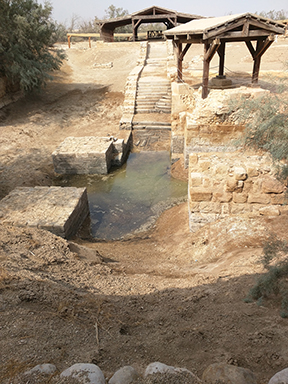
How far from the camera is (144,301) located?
3473mm

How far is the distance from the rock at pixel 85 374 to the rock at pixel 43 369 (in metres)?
0.11

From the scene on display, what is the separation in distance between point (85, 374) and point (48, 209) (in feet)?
16.0

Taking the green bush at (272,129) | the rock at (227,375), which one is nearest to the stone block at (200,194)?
the green bush at (272,129)

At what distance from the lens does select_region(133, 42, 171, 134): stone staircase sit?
1313 cm

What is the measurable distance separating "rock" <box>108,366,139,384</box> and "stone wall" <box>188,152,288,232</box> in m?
3.93

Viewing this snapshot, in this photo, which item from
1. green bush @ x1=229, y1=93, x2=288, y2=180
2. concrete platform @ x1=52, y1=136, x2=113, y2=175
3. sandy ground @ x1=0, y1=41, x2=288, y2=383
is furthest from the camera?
concrete platform @ x1=52, y1=136, x2=113, y2=175

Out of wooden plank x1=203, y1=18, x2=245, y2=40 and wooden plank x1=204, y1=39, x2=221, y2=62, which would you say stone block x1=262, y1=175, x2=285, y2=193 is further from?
wooden plank x1=203, y1=18, x2=245, y2=40

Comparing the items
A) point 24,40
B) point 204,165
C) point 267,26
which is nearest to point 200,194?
point 204,165

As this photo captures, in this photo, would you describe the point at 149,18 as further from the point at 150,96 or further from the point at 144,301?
the point at 144,301

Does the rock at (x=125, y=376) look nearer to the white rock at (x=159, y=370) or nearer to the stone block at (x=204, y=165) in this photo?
the white rock at (x=159, y=370)

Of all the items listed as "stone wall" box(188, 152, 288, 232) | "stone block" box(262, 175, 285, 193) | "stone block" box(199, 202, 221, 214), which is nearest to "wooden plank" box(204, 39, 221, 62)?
"stone wall" box(188, 152, 288, 232)

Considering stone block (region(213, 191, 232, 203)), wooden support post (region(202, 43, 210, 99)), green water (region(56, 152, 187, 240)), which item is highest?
wooden support post (region(202, 43, 210, 99))

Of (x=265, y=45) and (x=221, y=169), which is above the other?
(x=265, y=45)

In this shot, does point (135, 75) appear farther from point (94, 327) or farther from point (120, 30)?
point (120, 30)
